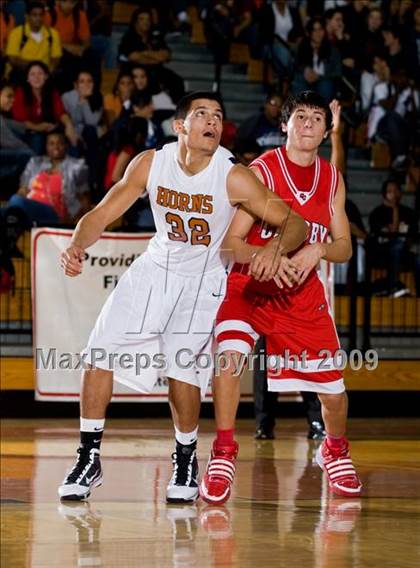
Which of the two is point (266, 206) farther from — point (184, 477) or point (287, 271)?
point (184, 477)

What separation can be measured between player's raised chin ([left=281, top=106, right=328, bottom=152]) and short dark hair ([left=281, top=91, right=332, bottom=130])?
0.02m

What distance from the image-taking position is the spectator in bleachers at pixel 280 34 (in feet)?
55.4

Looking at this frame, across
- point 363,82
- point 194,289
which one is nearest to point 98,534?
point 194,289

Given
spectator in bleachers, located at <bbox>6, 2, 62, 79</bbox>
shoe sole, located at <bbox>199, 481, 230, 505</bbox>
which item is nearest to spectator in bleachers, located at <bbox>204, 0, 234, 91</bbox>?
spectator in bleachers, located at <bbox>6, 2, 62, 79</bbox>

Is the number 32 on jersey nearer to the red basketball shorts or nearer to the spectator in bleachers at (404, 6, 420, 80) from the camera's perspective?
the red basketball shorts

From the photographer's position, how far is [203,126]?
23.7 feet

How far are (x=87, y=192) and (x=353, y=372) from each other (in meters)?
3.30

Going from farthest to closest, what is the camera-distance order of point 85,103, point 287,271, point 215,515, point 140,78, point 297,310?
point 140,78 < point 85,103 < point 297,310 < point 287,271 < point 215,515

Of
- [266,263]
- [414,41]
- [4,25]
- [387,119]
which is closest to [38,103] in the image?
[4,25]

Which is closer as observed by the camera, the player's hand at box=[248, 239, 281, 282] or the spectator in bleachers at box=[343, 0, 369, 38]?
the player's hand at box=[248, 239, 281, 282]

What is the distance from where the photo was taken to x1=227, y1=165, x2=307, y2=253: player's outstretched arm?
7195 millimetres

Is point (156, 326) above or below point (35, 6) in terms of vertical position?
below

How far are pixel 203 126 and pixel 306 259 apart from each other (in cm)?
89

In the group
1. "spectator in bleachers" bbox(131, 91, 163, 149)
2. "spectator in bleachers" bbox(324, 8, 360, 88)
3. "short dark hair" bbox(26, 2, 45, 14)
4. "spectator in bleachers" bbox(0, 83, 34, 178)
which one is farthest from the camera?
"spectator in bleachers" bbox(324, 8, 360, 88)
